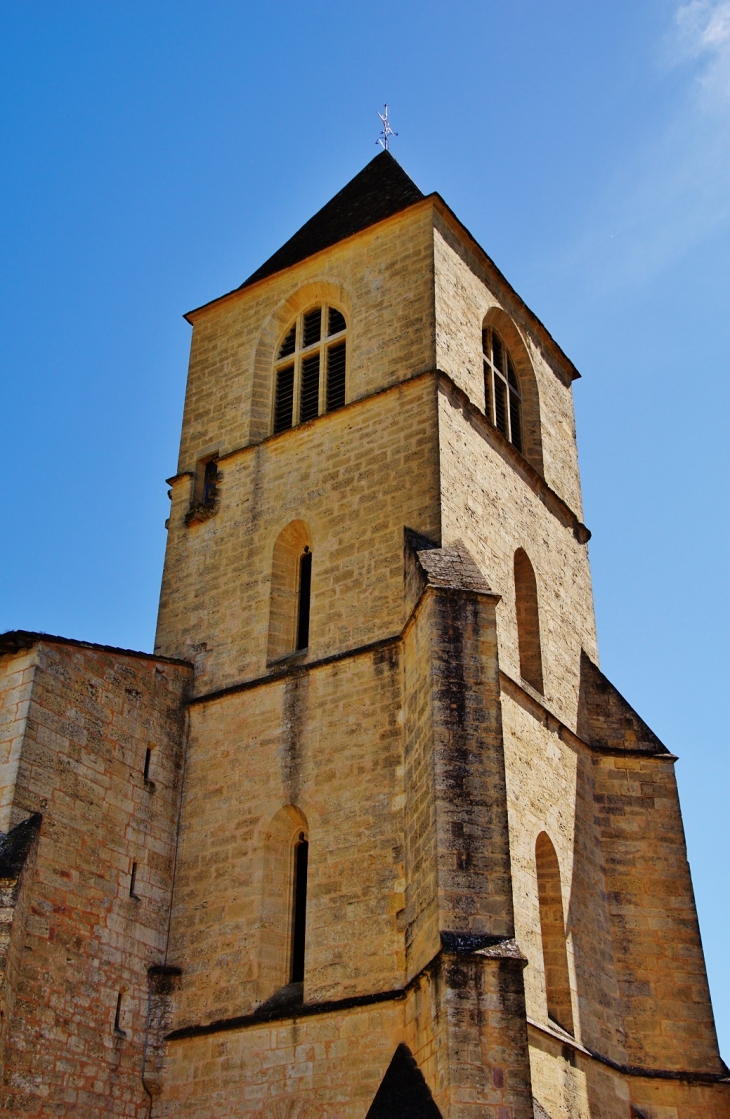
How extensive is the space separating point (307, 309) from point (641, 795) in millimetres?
8267

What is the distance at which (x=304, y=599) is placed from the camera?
1541 centimetres

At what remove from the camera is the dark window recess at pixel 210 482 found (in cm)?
1677

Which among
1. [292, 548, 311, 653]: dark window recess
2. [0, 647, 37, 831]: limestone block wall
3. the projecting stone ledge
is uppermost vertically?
[292, 548, 311, 653]: dark window recess

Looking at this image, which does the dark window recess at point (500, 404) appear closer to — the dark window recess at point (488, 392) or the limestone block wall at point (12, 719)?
the dark window recess at point (488, 392)

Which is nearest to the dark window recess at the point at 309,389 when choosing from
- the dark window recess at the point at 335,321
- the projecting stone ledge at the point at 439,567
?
the dark window recess at the point at 335,321

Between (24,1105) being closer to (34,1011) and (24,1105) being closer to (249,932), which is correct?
(34,1011)

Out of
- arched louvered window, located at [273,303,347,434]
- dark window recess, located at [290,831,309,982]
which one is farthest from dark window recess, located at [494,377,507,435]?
dark window recess, located at [290,831,309,982]

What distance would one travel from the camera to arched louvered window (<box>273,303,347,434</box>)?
17.0m

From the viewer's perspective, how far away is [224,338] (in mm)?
18703

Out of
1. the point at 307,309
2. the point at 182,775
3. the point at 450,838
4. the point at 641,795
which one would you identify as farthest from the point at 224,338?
the point at 450,838

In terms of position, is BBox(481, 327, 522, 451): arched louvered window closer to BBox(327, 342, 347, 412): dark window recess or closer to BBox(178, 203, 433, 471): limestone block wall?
BBox(178, 203, 433, 471): limestone block wall

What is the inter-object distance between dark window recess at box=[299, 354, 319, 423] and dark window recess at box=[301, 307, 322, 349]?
0.31 m

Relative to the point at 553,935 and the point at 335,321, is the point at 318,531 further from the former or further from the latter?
the point at 553,935

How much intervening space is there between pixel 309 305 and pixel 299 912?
8.94 metres
